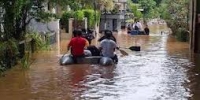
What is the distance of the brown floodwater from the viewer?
11180 millimetres

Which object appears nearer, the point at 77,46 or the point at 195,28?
the point at 77,46

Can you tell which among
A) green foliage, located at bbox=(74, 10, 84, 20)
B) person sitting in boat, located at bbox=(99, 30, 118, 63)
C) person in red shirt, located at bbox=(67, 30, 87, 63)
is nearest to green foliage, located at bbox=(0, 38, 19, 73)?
person in red shirt, located at bbox=(67, 30, 87, 63)

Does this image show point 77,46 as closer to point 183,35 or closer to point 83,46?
point 83,46

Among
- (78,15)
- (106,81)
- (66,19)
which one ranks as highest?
(78,15)

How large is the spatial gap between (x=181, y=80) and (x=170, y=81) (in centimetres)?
43

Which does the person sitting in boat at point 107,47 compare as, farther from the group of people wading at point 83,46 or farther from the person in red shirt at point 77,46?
the person in red shirt at point 77,46

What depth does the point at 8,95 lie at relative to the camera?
1130 centimetres

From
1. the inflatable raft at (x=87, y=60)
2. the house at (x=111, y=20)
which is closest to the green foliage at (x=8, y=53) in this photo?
the inflatable raft at (x=87, y=60)

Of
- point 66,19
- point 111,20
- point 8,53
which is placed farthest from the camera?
point 111,20

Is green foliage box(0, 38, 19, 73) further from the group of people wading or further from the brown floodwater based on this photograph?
the group of people wading

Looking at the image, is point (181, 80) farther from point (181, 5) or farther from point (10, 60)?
point (181, 5)

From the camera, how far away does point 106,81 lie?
13359 millimetres

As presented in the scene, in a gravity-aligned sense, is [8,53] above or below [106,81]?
above

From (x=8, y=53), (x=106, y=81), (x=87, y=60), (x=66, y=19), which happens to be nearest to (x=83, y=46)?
(x=87, y=60)
